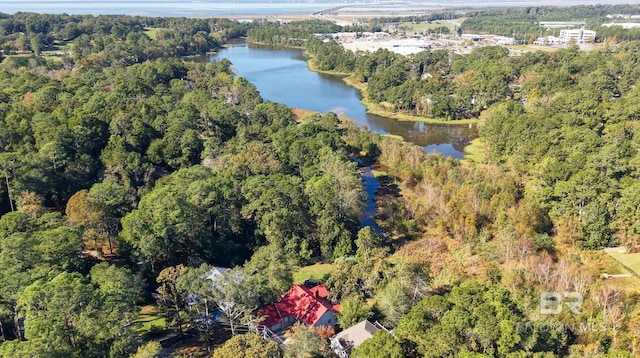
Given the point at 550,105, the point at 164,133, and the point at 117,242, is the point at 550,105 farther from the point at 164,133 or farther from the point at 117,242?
the point at 117,242

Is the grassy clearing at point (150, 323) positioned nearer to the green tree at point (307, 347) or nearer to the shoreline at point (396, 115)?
the green tree at point (307, 347)

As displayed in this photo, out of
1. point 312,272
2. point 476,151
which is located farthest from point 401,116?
point 312,272

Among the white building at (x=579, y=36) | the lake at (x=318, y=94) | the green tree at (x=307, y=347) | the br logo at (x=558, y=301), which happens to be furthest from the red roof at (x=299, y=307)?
the white building at (x=579, y=36)

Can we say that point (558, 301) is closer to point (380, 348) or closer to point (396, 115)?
point (380, 348)

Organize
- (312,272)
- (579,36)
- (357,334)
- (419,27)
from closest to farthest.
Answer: (357,334) → (312,272) → (579,36) → (419,27)

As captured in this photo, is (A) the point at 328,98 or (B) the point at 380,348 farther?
(A) the point at 328,98

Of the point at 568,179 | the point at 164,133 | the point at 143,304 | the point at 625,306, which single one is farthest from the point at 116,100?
the point at 625,306

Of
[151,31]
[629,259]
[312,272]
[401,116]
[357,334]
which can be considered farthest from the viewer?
[151,31]
